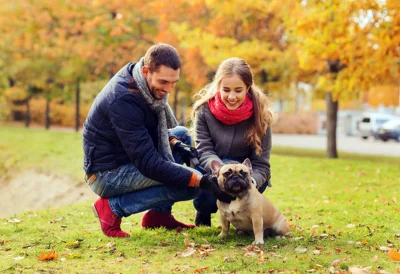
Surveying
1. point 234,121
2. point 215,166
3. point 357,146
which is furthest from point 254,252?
point 357,146

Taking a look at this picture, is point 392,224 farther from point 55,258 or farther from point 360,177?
point 360,177

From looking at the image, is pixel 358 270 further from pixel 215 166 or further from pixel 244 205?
pixel 215 166

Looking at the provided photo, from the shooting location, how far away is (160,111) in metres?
5.32

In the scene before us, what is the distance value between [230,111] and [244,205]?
94cm

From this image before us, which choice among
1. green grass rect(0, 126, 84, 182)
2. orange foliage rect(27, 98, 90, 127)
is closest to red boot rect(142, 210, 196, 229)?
green grass rect(0, 126, 84, 182)

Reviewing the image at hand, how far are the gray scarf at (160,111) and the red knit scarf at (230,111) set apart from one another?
49 centimetres

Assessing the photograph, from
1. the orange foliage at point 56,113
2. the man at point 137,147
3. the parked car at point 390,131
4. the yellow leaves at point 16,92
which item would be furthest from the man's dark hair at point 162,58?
the orange foliage at point 56,113

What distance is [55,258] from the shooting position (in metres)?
4.78

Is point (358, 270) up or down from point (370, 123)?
down

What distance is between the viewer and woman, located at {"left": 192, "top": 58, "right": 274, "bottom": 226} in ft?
17.3

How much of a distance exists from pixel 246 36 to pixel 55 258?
1527 centimetres

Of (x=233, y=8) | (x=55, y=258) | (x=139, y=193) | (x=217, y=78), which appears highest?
(x=233, y=8)

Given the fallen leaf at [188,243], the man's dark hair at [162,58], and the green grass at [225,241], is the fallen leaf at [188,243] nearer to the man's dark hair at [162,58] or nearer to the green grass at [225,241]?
the green grass at [225,241]

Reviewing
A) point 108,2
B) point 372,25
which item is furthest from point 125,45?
point 372,25
